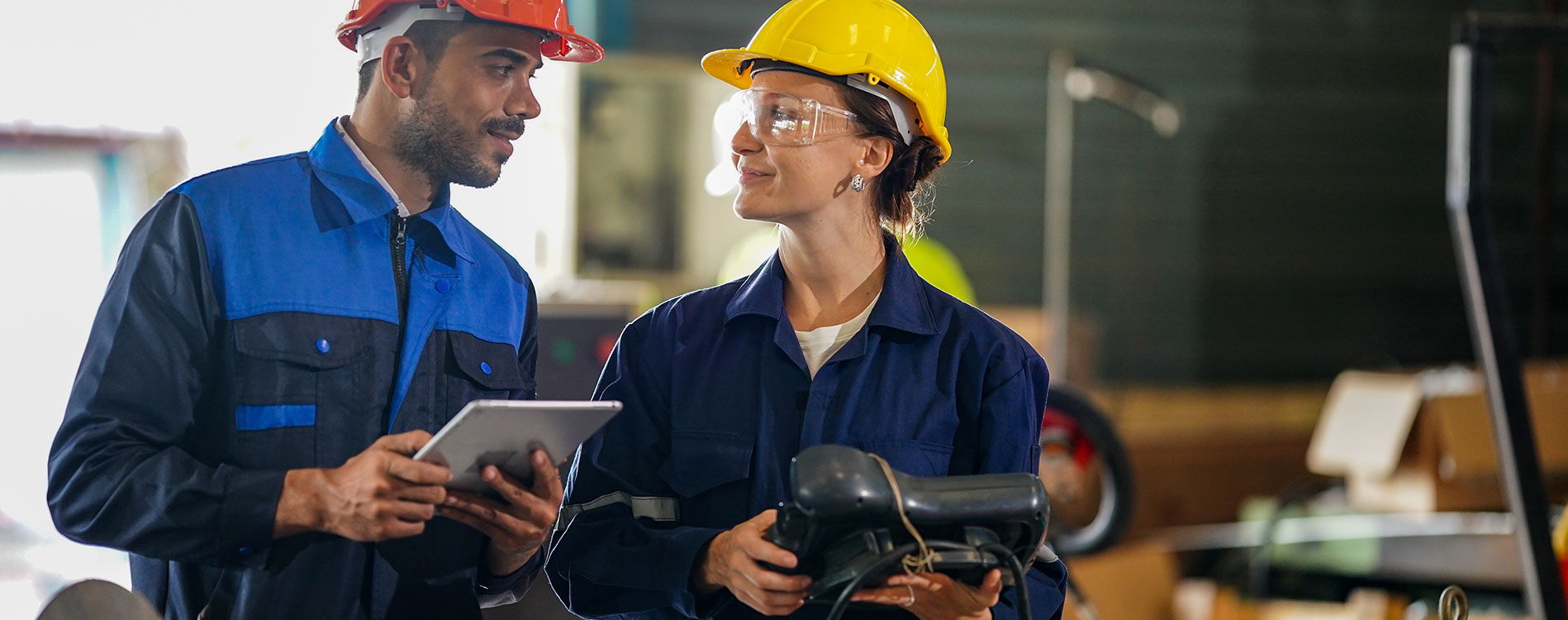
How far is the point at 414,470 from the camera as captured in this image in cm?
129

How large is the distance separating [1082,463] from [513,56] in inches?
96.8

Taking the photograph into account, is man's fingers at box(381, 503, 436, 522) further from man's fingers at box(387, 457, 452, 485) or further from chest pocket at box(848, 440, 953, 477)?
chest pocket at box(848, 440, 953, 477)

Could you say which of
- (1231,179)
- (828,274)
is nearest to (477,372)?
(828,274)

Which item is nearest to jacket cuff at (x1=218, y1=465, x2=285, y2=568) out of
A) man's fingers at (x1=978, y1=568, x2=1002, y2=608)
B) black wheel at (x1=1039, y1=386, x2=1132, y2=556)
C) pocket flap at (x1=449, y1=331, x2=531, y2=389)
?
pocket flap at (x1=449, y1=331, x2=531, y2=389)

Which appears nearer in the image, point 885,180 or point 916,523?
point 916,523

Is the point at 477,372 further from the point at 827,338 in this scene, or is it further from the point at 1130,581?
the point at 1130,581

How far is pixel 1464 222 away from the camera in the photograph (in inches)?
107

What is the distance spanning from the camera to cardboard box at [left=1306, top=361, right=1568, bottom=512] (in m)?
4.55

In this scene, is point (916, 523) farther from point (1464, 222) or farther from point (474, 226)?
point (1464, 222)

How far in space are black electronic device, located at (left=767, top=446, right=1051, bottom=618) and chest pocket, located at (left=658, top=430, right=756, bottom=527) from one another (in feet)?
0.62

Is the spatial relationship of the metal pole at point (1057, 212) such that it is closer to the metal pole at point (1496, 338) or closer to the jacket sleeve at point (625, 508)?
the metal pole at point (1496, 338)

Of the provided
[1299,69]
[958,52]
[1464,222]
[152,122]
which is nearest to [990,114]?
[958,52]

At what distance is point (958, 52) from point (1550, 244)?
340cm

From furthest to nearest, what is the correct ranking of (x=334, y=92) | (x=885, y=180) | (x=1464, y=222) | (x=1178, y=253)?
(x=1178, y=253) → (x=1464, y=222) → (x=885, y=180) → (x=334, y=92)
